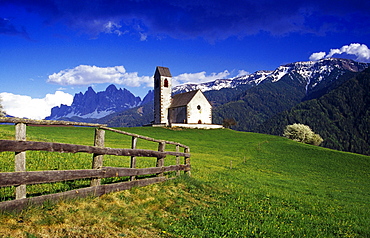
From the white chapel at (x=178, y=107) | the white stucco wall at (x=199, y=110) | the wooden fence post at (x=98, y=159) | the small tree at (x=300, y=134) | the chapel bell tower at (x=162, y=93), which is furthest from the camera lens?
the small tree at (x=300, y=134)

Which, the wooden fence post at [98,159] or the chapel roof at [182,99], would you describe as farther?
the chapel roof at [182,99]

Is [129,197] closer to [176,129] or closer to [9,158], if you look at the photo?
[9,158]

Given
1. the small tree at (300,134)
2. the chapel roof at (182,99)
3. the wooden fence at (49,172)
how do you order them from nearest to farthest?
the wooden fence at (49,172)
the chapel roof at (182,99)
the small tree at (300,134)

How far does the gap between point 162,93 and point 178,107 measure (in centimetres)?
693

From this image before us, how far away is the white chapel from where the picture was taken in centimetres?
7325

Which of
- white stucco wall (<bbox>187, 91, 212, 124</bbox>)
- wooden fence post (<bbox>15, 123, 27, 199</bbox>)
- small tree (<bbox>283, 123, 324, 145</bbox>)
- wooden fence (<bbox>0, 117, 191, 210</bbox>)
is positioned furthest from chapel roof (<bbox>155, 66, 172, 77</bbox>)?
wooden fence post (<bbox>15, 123, 27, 199</bbox>)

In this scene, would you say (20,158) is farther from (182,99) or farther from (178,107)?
(182,99)

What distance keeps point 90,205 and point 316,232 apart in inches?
305

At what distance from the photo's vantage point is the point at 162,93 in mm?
77938

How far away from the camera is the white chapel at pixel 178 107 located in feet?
240

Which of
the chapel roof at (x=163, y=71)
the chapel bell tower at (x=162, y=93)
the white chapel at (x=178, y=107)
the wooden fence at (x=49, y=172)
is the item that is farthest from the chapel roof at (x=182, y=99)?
the wooden fence at (x=49, y=172)

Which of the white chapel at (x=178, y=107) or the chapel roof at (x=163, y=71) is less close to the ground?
the chapel roof at (x=163, y=71)

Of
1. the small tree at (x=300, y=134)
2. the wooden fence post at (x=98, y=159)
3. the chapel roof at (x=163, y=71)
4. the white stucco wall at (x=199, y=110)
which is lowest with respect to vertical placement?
the small tree at (x=300, y=134)

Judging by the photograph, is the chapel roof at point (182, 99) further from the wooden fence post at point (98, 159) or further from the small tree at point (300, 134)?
the wooden fence post at point (98, 159)
